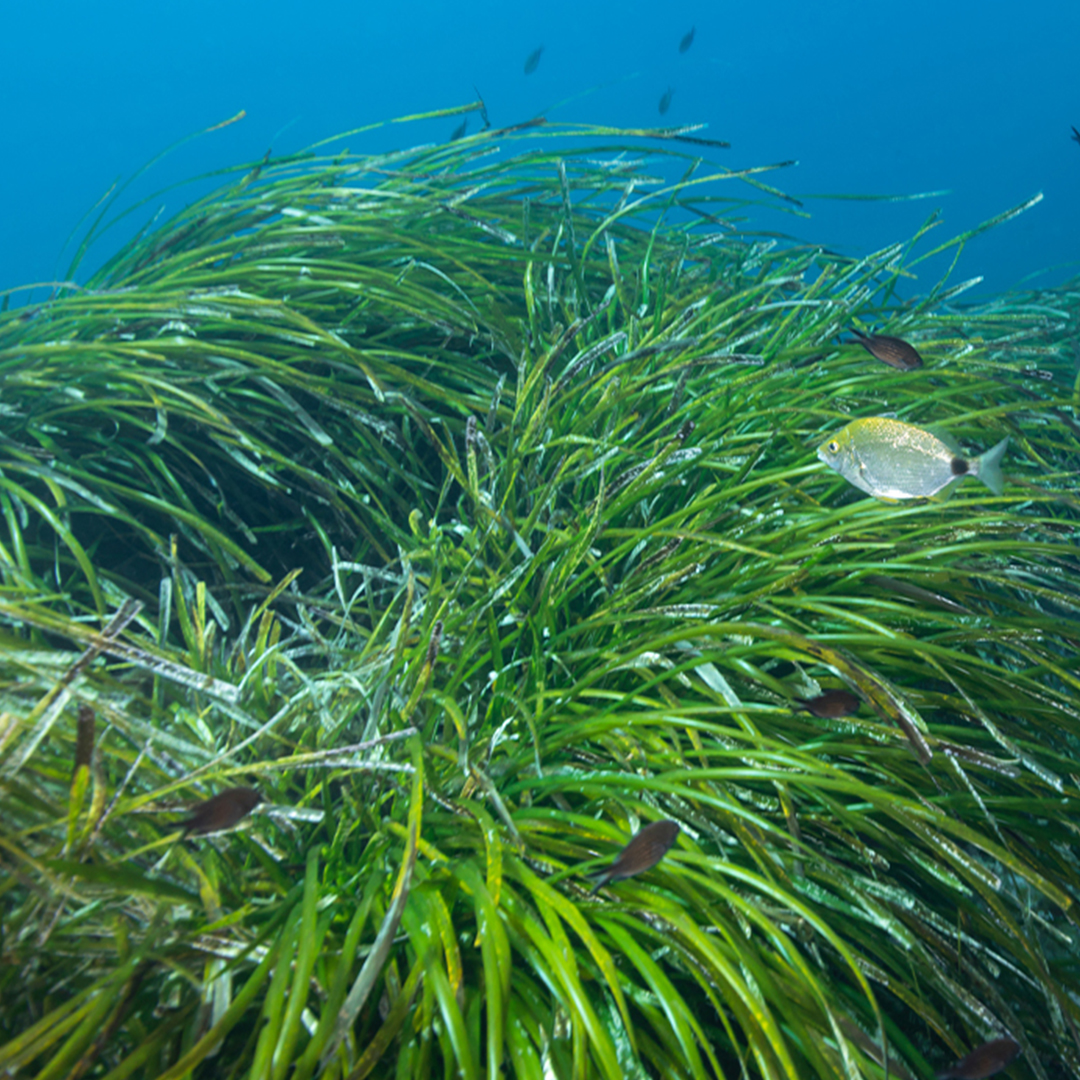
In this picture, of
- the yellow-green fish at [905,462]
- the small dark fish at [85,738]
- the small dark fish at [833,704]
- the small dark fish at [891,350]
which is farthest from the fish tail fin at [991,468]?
the small dark fish at [85,738]

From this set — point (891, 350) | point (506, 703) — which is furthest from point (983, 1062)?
point (891, 350)

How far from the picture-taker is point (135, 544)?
1.78m

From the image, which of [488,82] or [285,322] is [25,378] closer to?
[285,322]

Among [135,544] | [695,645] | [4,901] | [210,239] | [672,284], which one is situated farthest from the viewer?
[672,284]

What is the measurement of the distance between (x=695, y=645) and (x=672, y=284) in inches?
71.3

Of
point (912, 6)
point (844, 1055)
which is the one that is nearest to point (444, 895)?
point (844, 1055)

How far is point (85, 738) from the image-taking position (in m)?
0.74

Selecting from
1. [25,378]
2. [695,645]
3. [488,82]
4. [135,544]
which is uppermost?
[488,82]

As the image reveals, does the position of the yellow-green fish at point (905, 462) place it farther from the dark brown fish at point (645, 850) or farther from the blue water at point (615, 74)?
the blue water at point (615, 74)

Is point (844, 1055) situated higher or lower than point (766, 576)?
lower

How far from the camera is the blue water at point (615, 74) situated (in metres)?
71.5

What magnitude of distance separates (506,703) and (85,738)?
2.22ft

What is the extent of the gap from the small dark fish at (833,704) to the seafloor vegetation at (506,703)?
0.03m

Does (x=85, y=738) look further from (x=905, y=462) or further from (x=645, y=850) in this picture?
(x=905, y=462)
